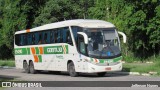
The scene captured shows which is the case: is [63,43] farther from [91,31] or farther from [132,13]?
[132,13]

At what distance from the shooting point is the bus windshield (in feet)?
79.4

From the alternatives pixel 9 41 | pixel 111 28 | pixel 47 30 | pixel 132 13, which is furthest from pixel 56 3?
pixel 111 28

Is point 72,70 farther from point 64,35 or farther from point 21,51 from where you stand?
point 21,51

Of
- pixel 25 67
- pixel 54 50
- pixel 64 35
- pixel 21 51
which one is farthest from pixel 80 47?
pixel 21 51

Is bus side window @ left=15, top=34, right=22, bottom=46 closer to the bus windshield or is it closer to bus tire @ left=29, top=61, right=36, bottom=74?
bus tire @ left=29, top=61, right=36, bottom=74

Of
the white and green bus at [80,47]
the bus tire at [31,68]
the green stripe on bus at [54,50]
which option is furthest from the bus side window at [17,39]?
the green stripe on bus at [54,50]

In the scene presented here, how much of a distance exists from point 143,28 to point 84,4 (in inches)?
932

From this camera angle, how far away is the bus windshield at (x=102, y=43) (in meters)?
24.2

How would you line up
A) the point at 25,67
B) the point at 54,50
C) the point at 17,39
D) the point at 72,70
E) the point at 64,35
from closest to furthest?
the point at 72,70
the point at 64,35
the point at 54,50
the point at 25,67
the point at 17,39

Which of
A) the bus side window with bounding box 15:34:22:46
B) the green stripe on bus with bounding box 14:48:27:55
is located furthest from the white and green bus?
the bus side window with bounding box 15:34:22:46

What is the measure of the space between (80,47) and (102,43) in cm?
142

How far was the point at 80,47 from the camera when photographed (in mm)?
24875

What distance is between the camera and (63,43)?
2683 cm

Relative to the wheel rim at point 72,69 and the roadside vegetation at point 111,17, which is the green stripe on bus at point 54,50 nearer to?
the wheel rim at point 72,69
